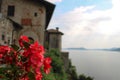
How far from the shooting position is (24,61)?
343cm

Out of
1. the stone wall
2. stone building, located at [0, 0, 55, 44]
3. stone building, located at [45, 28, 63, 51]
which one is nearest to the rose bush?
stone building, located at [0, 0, 55, 44]

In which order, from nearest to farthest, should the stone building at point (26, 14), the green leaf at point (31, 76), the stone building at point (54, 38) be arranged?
the green leaf at point (31, 76) → the stone building at point (26, 14) → the stone building at point (54, 38)

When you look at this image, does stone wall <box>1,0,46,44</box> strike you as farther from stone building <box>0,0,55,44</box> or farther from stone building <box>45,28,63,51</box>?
stone building <box>45,28,63,51</box>

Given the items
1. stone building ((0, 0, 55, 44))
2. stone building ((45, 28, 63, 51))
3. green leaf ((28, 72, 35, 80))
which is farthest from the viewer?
stone building ((45, 28, 63, 51))

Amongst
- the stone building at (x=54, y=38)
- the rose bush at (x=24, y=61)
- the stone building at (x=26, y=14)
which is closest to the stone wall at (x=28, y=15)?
the stone building at (x=26, y=14)

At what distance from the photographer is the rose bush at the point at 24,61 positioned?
3.37 meters

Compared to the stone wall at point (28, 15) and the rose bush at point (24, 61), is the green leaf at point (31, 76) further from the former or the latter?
the stone wall at point (28, 15)

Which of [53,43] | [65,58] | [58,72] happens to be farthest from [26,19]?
[53,43]

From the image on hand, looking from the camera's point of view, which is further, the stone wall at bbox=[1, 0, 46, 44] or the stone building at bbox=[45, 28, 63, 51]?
the stone building at bbox=[45, 28, 63, 51]

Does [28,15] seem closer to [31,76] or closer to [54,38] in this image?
[54,38]

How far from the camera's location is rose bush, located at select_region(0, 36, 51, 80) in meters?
3.37

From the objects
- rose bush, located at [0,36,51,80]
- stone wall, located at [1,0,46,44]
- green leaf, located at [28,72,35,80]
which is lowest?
green leaf, located at [28,72,35,80]

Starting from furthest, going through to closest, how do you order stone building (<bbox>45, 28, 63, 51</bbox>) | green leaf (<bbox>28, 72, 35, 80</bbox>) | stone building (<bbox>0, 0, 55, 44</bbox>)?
stone building (<bbox>45, 28, 63, 51</bbox>) < stone building (<bbox>0, 0, 55, 44</bbox>) < green leaf (<bbox>28, 72, 35, 80</bbox>)

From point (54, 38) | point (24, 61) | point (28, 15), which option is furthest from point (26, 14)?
point (24, 61)
